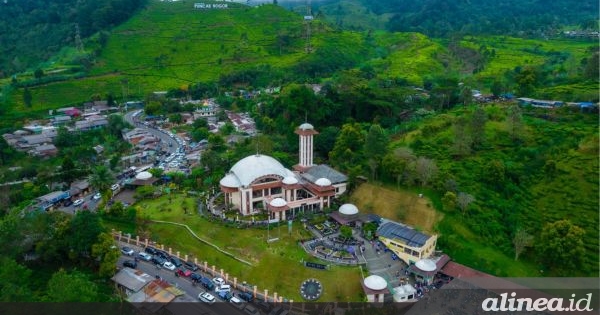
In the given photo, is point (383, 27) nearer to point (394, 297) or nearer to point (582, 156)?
point (582, 156)

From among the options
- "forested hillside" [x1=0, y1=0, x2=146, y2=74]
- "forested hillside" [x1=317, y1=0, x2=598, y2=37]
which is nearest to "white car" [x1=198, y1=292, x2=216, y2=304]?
"forested hillside" [x1=0, y1=0, x2=146, y2=74]

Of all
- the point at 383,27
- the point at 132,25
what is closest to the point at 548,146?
the point at 132,25

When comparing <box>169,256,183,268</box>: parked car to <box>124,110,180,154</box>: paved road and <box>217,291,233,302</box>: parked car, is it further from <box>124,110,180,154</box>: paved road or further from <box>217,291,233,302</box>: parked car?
<box>124,110,180,154</box>: paved road

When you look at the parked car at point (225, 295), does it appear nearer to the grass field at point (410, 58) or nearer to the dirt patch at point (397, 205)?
the dirt patch at point (397, 205)

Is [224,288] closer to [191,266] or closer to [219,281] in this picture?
[219,281]

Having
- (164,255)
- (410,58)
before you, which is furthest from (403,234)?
(410,58)

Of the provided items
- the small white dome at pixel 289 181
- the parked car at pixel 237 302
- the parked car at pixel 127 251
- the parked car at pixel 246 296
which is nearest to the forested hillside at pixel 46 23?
the parked car at pixel 127 251
